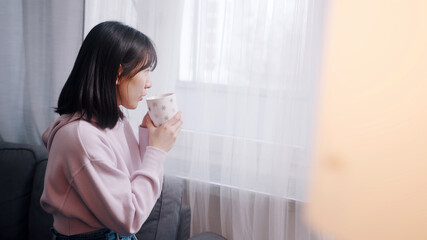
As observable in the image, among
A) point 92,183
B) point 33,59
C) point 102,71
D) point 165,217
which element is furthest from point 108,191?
point 33,59

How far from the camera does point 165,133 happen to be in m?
0.87

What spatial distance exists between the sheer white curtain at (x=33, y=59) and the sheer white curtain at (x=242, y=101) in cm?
35

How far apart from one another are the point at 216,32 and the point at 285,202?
0.66m

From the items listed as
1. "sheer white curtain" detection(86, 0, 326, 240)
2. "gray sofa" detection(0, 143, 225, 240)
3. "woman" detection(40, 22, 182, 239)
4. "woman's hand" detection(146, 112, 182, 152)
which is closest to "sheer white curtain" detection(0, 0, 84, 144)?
"gray sofa" detection(0, 143, 225, 240)

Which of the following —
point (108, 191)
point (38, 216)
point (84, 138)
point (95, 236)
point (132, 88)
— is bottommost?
point (38, 216)

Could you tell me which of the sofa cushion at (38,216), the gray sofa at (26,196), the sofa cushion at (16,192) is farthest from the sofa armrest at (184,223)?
the sofa cushion at (16,192)

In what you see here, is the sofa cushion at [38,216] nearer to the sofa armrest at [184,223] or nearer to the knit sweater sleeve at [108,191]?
the sofa armrest at [184,223]

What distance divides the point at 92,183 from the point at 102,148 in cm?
9

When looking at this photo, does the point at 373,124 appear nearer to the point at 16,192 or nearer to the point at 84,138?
the point at 84,138

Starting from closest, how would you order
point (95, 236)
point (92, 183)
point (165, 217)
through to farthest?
point (92, 183) < point (95, 236) < point (165, 217)

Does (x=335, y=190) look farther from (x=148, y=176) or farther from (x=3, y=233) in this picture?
(x=3, y=233)

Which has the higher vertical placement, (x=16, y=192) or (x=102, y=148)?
(x=102, y=148)

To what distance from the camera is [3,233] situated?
131cm

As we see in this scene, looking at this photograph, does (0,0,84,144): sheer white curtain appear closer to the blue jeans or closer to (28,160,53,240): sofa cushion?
(28,160,53,240): sofa cushion
